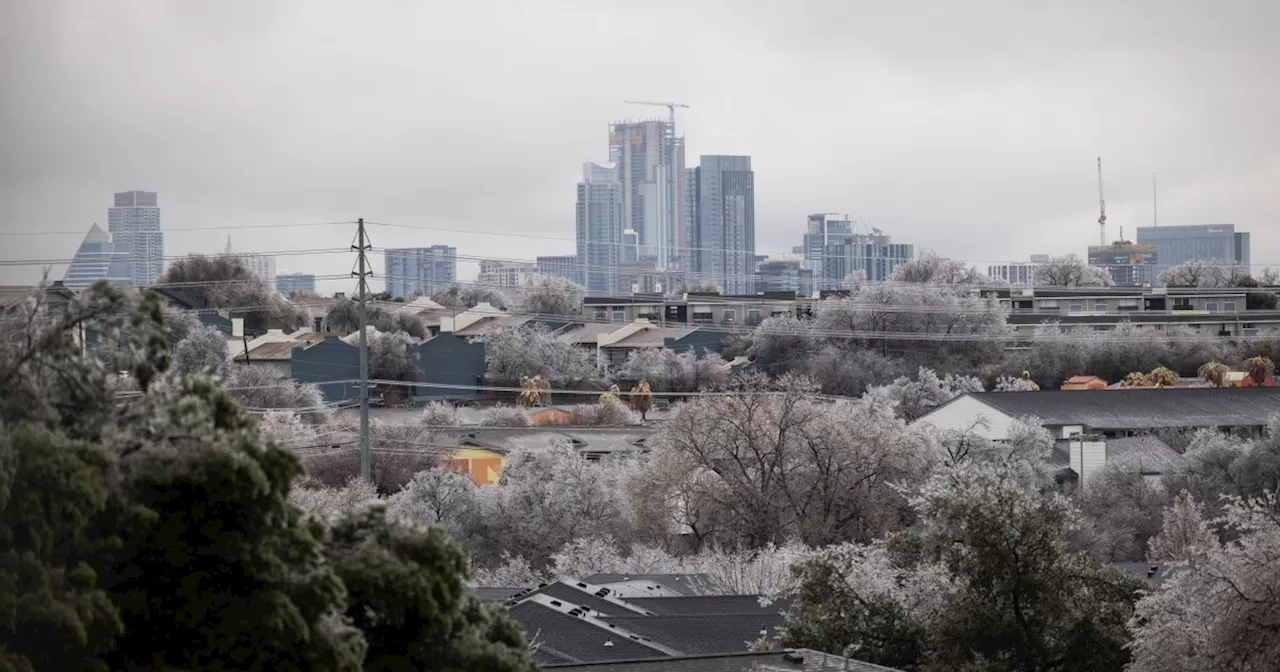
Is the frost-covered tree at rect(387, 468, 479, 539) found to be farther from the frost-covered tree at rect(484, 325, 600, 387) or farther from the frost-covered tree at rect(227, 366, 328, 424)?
the frost-covered tree at rect(484, 325, 600, 387)

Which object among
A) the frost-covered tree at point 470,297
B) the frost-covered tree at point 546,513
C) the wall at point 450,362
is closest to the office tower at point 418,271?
the frost-covered tree at point 470,297

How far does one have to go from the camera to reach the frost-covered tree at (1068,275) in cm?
11675

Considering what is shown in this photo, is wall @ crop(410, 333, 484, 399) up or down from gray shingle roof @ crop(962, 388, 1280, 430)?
up

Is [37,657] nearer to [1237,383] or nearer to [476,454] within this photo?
[476,454]

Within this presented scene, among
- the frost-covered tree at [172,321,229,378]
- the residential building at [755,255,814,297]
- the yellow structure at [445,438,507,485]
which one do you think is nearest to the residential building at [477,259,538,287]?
the residential building at [755,255,814,297]

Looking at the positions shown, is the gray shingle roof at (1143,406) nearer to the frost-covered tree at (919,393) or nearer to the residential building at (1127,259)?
the frost-covered tree at (919,393)

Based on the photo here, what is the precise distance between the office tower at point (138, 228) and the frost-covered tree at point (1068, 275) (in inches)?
2255

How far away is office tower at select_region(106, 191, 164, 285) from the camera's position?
7388cm

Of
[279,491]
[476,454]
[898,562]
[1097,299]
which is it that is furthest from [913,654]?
[1097,299]

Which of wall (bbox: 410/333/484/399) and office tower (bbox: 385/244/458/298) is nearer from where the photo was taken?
wall (bbox: 410/333/484/399)

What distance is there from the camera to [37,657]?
8.76 m

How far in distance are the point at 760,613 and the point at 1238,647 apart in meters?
7.32

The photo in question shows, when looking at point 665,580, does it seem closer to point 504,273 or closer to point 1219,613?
point 1219,613

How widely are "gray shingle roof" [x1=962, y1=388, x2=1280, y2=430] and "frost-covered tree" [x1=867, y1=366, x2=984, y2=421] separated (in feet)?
8.57
